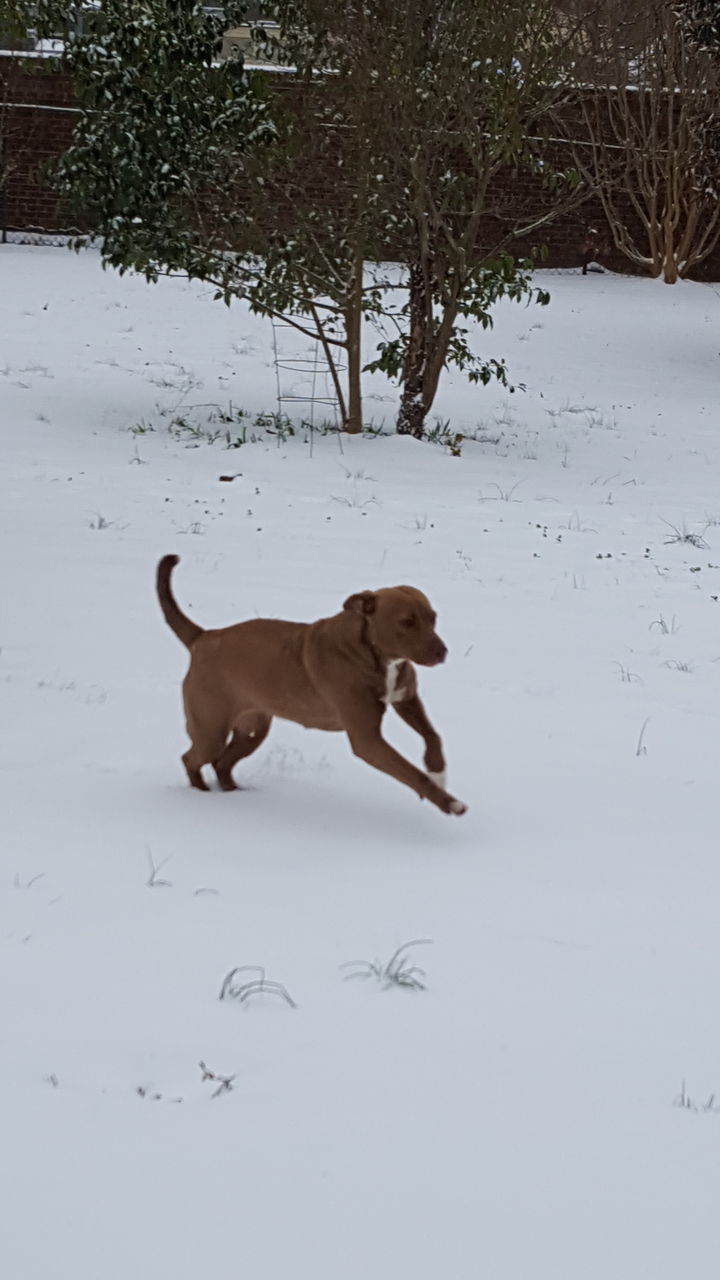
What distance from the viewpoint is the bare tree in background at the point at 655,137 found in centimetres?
1959

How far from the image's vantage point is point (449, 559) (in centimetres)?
747

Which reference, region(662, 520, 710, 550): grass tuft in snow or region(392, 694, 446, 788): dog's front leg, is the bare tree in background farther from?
region(392, 694, 446, 788): dog's front leg

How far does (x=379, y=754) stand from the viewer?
3.69m

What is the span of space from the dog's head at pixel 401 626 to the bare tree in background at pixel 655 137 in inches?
596

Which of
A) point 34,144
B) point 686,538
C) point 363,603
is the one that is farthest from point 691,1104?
point 34,144

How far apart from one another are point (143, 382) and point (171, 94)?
310cm

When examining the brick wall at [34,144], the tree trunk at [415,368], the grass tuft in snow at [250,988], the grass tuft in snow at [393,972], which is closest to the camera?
the grass tuft in snow at [250,988]

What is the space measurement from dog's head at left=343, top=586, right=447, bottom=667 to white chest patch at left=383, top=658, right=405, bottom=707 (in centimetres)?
5

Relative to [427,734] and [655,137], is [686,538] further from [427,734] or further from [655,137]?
[655,137]

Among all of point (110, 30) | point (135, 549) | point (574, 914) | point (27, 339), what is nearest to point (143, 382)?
point (27, 339)

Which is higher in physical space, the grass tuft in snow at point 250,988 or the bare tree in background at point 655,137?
the bare tree in background at point 655,137

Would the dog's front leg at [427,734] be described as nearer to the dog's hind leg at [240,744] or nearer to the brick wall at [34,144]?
the dog's hind leg at [240,744]

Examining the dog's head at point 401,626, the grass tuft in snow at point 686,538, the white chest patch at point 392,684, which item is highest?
the dog's head at point 401,626

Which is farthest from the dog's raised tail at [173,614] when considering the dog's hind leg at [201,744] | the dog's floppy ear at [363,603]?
the dog's floppy ear at [363,603]
